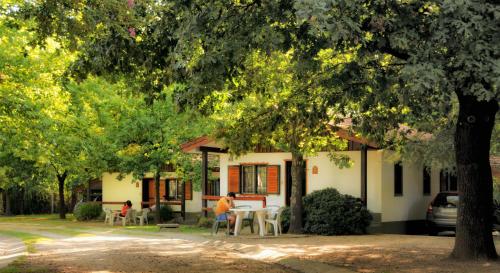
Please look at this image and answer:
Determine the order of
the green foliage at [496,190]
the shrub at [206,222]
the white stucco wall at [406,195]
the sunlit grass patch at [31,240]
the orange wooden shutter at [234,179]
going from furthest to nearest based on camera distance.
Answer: the orange wooden shutter at [234,179]
the shrub at [206,222]
the white stucco wall at [406,195]
the green foliage at [496,190]
the sunlit grass patch at [31,240]

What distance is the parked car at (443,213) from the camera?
886 inches

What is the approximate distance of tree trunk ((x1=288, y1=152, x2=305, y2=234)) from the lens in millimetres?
21250

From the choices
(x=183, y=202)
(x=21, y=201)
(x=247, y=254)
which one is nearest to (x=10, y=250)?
(x=247, y=254)

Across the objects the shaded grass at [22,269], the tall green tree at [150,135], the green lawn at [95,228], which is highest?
the tall green tree at [150,135]

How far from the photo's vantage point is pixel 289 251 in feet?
50.9

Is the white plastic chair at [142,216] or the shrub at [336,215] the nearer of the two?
the shrub at [336,215]

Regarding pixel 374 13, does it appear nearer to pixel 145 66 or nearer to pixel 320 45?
pixel 320 45

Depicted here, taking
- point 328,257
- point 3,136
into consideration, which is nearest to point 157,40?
point 328,257

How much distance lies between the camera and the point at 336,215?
2092cm

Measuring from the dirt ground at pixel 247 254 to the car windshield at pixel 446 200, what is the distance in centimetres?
352

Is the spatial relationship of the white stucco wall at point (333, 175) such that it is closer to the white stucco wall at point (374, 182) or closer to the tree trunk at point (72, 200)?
the white stucco wall at point (374, 182)

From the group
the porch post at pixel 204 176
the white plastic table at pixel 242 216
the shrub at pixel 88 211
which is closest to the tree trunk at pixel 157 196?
the porch post at pixel 204 176

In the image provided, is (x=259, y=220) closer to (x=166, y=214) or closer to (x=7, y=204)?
(x=166, y=214)

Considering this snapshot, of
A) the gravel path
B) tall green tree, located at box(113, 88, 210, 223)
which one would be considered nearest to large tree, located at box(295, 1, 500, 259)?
the gravel path
